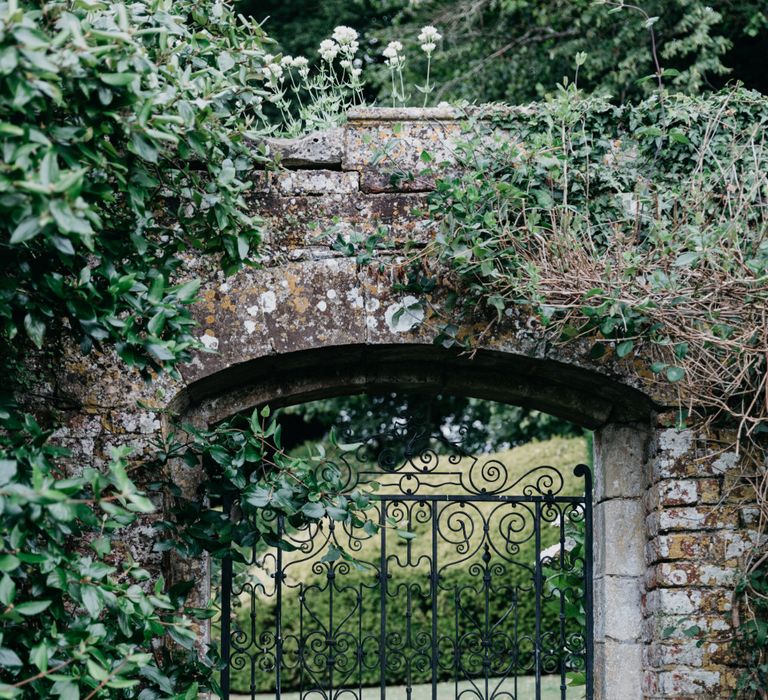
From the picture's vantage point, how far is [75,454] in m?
3.43

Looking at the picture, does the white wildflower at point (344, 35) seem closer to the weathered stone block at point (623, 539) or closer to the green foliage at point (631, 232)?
the green foliage at point (631, 232)

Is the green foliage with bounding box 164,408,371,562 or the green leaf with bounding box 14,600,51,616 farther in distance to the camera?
the green foliage with bounding box 164,408,371,562

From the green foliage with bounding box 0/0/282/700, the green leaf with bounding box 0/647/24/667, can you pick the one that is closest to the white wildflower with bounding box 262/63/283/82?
the green foliage with bounding box 0/0/282/700

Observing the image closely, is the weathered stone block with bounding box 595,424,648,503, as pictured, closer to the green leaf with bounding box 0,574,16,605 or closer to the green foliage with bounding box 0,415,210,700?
the green foliage with bounding box 0,415,210,700

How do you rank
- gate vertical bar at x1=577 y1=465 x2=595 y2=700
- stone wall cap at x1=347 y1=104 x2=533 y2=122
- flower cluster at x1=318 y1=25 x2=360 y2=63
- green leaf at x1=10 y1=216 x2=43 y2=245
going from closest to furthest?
green leaf at x1=10 y1=216 x2=43 y2=245, stone wall cap at x1=347 y1=104 x2=533 y2=122, gate vertical bar at x1=577 y1=465 x2=595 y2=700, flower cluster at x1=318 y1=25 x2=360 y2=63

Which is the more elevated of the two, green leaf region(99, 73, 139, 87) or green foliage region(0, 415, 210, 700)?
green leaf region(99, 73, 139, 87)

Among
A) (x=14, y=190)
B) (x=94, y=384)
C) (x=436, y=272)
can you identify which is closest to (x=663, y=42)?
(x=436, y=272)

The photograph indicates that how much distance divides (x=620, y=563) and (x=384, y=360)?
3.86 feet

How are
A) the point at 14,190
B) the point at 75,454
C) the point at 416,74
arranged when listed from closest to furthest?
the point at 14,190
the point at 75,454
the point at 416,74

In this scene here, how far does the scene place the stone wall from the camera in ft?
11.4

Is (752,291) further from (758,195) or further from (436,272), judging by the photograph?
(436,272)

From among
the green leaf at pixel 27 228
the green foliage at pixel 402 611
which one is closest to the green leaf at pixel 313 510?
the green leaf at pixel 27 228

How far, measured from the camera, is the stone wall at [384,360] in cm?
346

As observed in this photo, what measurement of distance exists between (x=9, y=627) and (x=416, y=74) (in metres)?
7.38
